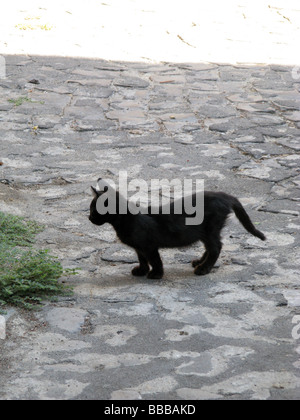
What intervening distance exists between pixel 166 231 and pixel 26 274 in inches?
39.7

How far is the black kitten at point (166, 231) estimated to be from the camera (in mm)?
4977

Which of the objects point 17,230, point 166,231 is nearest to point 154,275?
point 166,231

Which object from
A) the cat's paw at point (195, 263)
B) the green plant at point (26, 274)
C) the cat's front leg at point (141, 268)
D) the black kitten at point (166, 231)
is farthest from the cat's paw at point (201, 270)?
the green plant at point (26, 274)

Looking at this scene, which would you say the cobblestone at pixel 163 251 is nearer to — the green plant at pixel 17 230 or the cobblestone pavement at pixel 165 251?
the cobblestone pavement at pixel 165 251

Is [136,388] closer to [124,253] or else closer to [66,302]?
[66,302]

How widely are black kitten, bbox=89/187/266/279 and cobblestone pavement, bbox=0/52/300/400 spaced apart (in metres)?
0.13

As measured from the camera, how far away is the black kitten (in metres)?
4.98

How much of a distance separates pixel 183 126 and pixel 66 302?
162 inches

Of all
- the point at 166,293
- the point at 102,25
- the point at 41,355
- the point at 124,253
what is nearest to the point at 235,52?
the point at 102,25

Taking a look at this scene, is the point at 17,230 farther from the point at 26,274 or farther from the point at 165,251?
the point at 165,251

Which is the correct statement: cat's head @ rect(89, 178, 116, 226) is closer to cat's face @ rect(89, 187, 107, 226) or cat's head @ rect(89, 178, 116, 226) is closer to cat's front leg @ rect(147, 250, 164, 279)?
cat's face @ rect(89, 187, 107, 226)

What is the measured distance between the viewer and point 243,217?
521cm

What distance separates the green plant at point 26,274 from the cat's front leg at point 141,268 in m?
0.46

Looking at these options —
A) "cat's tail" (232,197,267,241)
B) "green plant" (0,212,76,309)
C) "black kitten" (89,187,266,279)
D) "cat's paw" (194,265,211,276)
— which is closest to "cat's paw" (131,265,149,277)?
"black kitten" (89,187,266,279)
